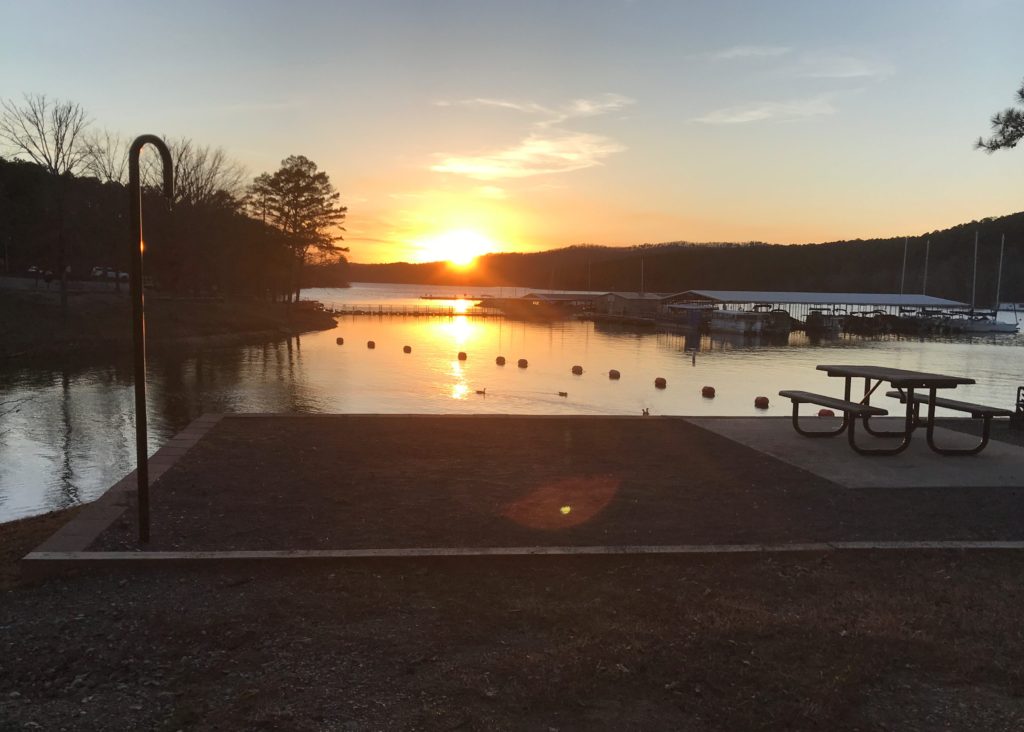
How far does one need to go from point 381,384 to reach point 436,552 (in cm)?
2538

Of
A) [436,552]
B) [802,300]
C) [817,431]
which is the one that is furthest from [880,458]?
[802,300]


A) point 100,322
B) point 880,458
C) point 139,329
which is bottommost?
point 880,458

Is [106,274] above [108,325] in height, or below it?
above

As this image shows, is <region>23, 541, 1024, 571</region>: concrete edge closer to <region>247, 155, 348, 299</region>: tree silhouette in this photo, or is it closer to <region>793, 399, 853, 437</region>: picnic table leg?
<region>793, 399, 853, 437</region>: picnic table leg

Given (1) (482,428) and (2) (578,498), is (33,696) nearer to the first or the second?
(2) (578,498)

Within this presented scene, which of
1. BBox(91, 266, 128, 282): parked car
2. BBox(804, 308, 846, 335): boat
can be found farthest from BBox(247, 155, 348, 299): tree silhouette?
BBox(804, 308, 846, 335): boat

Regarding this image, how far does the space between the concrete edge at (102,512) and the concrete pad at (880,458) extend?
7.37m

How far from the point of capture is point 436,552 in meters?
5.31

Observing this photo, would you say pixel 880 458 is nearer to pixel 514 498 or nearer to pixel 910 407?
pixel 910 407

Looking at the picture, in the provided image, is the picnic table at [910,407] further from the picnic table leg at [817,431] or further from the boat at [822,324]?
the boat at [822,324]

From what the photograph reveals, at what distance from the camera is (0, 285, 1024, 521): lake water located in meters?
15.3

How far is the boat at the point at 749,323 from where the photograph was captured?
68.8 meters

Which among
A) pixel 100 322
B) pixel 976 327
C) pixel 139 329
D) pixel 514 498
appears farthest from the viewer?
pixel 976 327

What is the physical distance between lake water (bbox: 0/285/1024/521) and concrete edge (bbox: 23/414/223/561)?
409 centimetres
